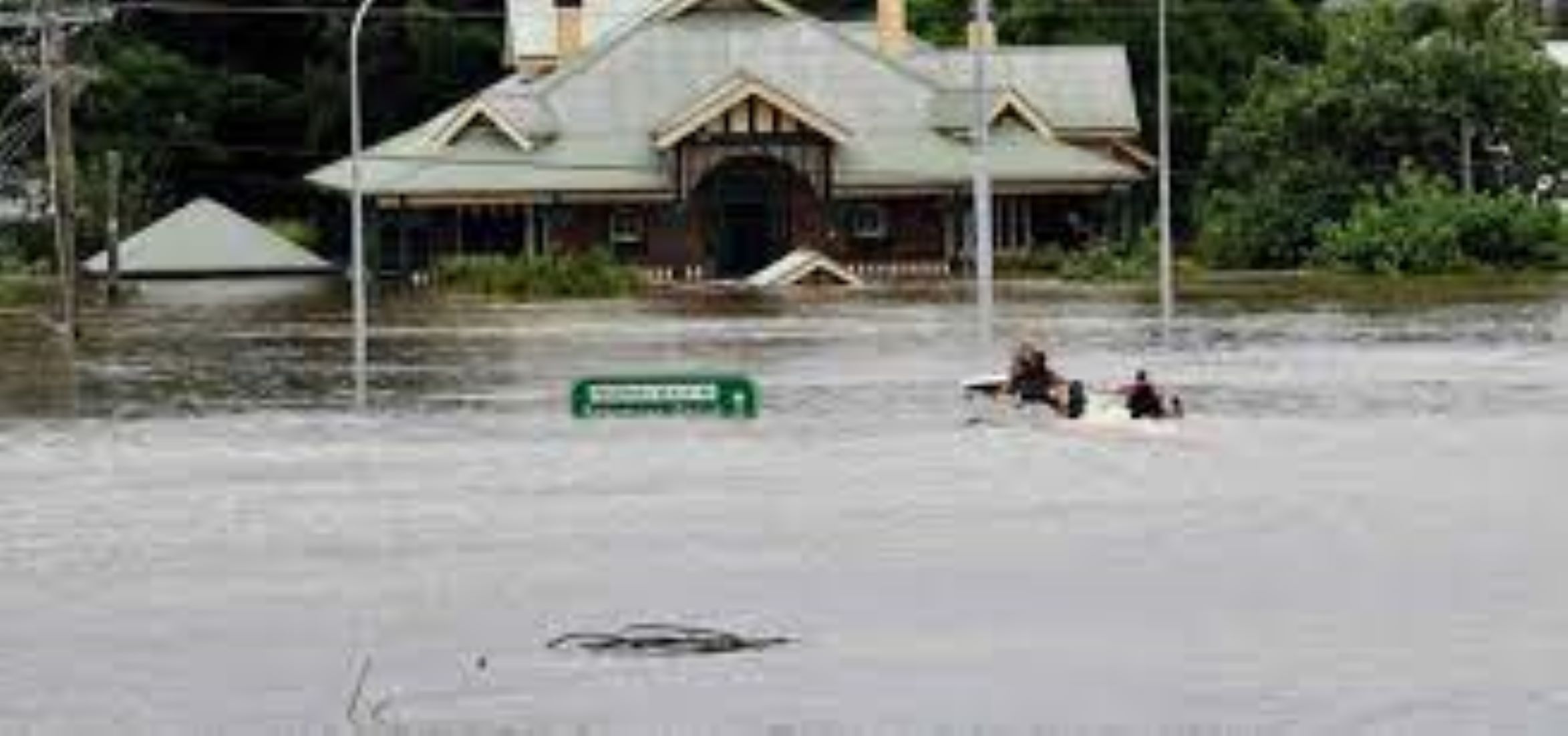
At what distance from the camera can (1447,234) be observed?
77.8m

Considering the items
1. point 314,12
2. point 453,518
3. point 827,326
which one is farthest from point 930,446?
point 314,12

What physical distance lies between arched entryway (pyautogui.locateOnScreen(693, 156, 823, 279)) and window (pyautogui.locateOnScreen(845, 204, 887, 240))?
61.4 inches

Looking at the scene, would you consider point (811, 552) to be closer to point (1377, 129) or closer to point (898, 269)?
point (1377, 129)

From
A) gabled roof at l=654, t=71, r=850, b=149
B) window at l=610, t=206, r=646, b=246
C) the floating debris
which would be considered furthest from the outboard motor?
window at l=610, t=206, r=646, b=246

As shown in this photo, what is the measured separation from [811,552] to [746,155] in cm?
6396

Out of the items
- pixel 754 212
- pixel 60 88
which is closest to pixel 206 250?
pixel 754 212

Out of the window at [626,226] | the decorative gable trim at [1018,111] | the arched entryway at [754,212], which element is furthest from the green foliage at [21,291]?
the decorative gable trim at [1018,111]

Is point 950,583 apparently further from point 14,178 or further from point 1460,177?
point 14,178

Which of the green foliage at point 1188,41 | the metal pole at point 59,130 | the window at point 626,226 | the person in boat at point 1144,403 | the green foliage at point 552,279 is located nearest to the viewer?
the person in boat at point 1144,403

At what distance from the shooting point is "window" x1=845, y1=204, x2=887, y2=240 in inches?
3516

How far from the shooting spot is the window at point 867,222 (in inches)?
3516

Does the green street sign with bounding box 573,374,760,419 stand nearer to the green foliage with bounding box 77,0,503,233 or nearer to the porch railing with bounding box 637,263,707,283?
the porch railing with bounding box 637,263,707,283

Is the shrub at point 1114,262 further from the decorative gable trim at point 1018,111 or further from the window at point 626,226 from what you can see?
the window at point 626,226

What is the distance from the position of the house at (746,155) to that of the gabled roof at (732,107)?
6 cm
